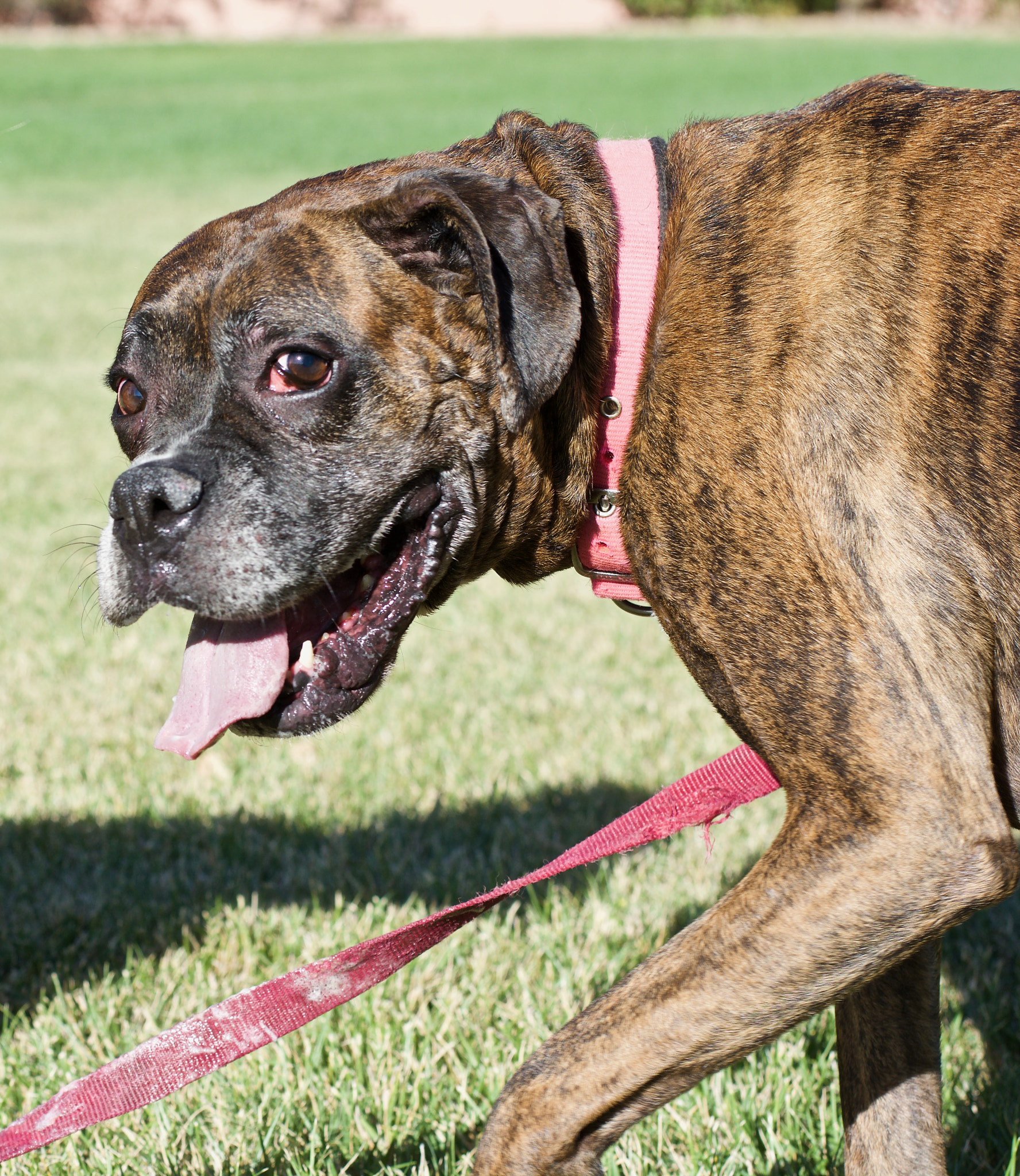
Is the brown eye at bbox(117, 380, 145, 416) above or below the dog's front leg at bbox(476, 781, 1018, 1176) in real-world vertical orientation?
above

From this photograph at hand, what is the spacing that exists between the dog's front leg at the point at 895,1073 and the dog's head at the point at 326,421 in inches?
53.9

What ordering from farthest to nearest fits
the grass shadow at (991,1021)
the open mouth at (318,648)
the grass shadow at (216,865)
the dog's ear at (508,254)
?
the grass shadow at (216,865) < the grass shadow at (991,1021) < the open mouth at (318,648) < the dog's ear at (508,254)

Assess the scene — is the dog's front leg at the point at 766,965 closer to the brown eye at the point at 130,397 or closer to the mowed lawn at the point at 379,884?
the mowed lawn at the point at 379,884

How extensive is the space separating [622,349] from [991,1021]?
2.17 meters

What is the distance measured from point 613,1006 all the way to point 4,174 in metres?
28.5

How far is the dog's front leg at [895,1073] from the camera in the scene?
2.89 m

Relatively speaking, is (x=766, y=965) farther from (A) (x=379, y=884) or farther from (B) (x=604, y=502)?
(A) (x=379, y=884)

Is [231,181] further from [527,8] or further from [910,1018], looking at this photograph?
[527,8]

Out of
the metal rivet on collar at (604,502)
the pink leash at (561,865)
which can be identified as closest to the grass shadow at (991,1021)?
the pink leash at (561,865)

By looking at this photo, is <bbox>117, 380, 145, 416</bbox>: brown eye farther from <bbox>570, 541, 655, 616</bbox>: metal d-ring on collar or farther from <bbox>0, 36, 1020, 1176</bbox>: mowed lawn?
<bbox>0, 36, 1020, 1176</bbox>: mowed lawn

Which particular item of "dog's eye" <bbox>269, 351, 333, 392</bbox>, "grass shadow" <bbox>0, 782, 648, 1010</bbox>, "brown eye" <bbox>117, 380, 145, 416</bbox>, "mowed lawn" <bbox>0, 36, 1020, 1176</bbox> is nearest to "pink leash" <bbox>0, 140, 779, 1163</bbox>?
"mowed lawn" <bbox>0, 36, 1020, 1176</bbox>

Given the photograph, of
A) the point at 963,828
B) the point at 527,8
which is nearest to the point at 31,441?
the point at 963,828

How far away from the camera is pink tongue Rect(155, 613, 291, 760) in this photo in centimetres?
298

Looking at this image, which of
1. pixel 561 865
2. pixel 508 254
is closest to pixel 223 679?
pixel 561 865
